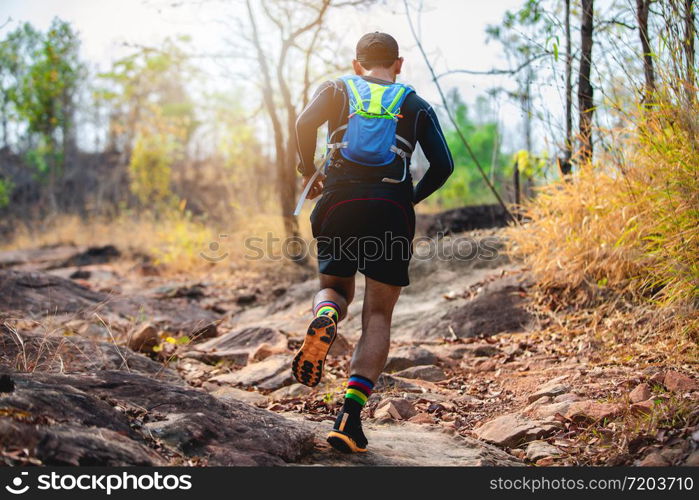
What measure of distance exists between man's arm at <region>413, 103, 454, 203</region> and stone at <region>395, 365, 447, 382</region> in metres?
1.75

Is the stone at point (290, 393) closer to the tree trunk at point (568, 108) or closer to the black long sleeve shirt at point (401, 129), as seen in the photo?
the black long sleeve shirt at point (401, 129)

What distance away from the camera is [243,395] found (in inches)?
165

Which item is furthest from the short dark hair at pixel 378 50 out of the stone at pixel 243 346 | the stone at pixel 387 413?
the stone at pixel 243 346

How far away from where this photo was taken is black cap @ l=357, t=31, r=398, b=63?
303 centimetres

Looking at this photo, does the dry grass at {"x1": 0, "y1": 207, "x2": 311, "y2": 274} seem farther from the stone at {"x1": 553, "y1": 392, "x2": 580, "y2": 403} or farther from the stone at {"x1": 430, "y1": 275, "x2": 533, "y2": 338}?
the stone at {"x1": 553, "y1": 392, "x2": 580, "y2": 403}

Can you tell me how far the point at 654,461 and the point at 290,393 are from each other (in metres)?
2.29

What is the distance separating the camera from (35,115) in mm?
17984

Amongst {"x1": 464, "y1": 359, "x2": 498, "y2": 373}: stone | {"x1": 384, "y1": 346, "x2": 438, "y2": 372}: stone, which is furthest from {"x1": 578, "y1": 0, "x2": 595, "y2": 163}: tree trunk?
{"x1": 384, "y1": 346, "x2": 438, "y2": 372}: stone

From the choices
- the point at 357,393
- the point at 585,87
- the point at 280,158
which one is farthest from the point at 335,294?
the point at 280,158

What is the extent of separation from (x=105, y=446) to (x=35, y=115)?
18.3 meters

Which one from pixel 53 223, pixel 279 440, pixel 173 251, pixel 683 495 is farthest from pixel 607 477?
pixel 53 223

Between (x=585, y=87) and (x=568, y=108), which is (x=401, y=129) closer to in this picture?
(x=585, y=87)

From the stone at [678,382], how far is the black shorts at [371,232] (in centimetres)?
145

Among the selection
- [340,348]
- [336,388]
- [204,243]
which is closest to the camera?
[336,388]
